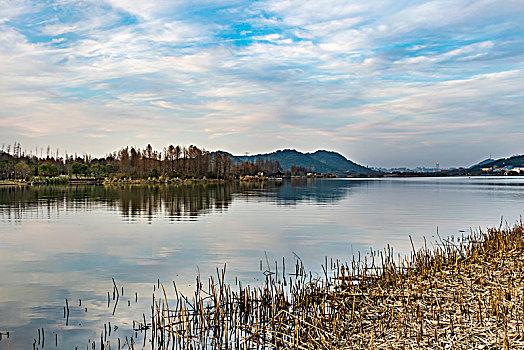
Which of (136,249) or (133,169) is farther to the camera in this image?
(133,169)

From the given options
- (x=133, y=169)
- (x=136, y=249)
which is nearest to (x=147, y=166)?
(x=133, y=169)

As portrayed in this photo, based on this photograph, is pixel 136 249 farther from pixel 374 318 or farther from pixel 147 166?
pixel 147 166

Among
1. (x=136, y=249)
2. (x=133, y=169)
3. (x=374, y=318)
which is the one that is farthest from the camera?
(x=133, y=169)

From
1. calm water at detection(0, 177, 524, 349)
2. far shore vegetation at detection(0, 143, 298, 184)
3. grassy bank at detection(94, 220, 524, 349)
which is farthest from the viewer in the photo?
far shore vegetation at detection(0, 143, 298, 184)

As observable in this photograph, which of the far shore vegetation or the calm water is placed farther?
the far shore vegetation

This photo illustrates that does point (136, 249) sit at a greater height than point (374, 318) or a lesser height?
lesser

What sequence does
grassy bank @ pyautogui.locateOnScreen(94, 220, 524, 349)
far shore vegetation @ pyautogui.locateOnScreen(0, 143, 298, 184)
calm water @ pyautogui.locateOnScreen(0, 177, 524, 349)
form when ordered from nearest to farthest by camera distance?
grassy bank @ pyautogui.locateOnScreen(94, 220, 524, 349) → calm water @ pyautogui.locateOnScreen(0, 177, 524, 349) → far shore vegetation @ pyautogui.locateOnScreen(0, 143, 298, 184)

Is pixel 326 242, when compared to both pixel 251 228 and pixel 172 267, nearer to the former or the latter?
pixel 251 228

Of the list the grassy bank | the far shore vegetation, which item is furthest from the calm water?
the far shore vegetation

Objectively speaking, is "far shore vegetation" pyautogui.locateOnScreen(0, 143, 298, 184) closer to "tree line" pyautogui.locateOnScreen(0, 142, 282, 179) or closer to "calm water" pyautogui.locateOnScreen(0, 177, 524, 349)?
"tree line" pyautogui.locateOnScreen(0, 142, 282, 179)

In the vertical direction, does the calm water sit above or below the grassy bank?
below

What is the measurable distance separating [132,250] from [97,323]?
32.3ft

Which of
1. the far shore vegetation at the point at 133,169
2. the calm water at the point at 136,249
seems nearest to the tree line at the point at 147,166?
the far shore vegetation at the point at 133,169

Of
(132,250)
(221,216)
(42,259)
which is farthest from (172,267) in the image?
(221,216)
